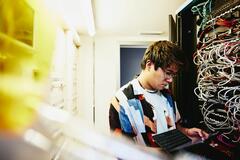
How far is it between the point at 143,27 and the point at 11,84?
2.66m

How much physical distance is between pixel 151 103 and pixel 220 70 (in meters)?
0.44

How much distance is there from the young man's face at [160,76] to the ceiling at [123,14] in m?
0.87

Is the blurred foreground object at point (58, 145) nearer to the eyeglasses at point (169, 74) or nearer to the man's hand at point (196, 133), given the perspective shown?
the man's hand at point (196, 133)

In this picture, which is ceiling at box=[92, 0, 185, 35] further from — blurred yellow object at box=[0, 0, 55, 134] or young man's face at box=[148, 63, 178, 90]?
blurred yellow object at box=[0, 0, 55, 134]

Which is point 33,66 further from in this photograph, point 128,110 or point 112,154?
point 112,154

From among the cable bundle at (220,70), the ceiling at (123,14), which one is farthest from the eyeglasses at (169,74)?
the ceiling at (123,14)

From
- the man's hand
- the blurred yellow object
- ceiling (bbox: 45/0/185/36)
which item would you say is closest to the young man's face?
the man's hand

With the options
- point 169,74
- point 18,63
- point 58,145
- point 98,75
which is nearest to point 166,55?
point 169,74

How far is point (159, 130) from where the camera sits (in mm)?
1342

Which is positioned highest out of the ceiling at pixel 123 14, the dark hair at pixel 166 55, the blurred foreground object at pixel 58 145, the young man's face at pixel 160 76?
the ceiling at pixel 123 14

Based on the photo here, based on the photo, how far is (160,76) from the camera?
1401 mm

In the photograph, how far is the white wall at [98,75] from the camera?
3.58m

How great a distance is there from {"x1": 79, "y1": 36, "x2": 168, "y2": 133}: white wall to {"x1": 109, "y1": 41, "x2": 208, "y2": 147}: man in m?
2.17

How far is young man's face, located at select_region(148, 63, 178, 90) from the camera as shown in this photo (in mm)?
1397
